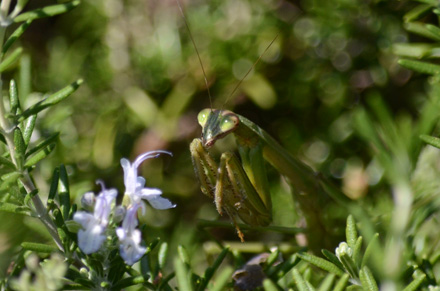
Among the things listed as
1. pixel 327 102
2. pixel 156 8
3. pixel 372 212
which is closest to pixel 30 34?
pixel 156 8

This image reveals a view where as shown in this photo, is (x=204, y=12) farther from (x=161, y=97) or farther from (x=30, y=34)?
(x=30, y=34)

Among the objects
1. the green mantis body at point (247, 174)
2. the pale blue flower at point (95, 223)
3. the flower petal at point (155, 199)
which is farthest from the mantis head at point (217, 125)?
the pale blue flower at point (95, 223)

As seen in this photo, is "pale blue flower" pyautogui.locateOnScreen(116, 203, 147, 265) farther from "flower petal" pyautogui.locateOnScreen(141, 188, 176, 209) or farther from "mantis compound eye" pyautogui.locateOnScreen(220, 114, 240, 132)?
"mantis compound eye" pyautogui.locateOnScreen(220, 114, 240, 132)

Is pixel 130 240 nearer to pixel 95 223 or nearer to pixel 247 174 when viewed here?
pixel 95 223

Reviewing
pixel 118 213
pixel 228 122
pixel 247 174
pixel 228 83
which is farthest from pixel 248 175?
pixel 118 213

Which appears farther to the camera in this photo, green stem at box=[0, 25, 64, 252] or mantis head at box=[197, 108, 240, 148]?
mantis head at box=[197, 108, 240, 148]

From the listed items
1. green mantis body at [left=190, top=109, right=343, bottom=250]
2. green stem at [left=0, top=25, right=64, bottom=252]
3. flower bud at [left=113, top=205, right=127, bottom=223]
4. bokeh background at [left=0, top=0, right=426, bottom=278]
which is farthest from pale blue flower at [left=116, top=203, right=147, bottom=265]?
bokeh background at [left=0, top=0, right=426, bottom=278]

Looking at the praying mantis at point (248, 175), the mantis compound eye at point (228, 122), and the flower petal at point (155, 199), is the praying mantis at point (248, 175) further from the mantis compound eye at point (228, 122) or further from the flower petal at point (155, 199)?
the flower petal at point (155, 199)
